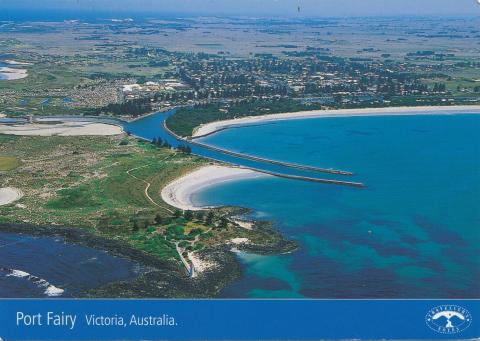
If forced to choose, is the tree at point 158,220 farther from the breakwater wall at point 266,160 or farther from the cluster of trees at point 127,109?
the cluster of trees at point 127,109

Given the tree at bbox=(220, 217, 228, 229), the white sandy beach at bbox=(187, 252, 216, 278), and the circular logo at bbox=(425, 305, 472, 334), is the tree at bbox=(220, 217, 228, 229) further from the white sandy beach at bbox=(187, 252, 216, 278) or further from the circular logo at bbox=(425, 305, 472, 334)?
the circular logo at bbox=(425, 305, 472, 334)

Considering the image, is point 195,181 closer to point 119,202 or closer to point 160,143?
point 119,202

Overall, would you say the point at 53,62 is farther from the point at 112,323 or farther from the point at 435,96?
the point at 112,323

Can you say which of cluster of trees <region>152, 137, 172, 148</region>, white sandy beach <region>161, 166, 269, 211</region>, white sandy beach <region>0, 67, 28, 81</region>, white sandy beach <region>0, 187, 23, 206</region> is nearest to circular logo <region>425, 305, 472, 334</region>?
white sandy beach <region>161, 166, 269, 211</region>

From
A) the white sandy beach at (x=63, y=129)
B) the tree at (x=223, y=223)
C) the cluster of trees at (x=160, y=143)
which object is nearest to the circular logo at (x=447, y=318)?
the tree at (x=223, y=223)

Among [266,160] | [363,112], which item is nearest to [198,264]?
[266,160]

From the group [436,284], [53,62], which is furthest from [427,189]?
[53,62]
